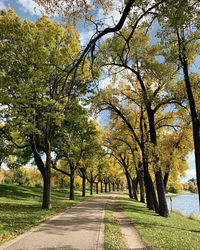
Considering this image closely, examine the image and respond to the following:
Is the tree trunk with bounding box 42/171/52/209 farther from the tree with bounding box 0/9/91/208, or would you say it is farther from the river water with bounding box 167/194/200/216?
the river water with bounding box 167/194/200/216

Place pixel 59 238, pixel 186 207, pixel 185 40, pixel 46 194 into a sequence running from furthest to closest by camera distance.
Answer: pixel 186 207, pixel 46 194, pixel 185 40, pixel 59 238

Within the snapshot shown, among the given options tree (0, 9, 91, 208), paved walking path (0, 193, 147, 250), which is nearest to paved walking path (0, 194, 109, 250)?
paved walking path (0, 193, 147, 250)

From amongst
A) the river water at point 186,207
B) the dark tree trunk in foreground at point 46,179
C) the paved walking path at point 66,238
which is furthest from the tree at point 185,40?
the river water at point 186,207

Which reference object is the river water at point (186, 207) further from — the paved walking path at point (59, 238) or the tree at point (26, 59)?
the tree at point (26, 59)

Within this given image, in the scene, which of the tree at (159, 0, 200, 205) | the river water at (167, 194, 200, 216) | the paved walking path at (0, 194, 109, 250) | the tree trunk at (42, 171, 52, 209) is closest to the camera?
the tree at (159, 0, 200, 205)

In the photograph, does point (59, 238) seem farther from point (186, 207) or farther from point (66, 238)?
point (186, 207)

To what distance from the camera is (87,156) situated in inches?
968

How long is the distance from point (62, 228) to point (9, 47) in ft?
35.0

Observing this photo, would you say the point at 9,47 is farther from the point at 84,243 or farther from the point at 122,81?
the point at 84,243

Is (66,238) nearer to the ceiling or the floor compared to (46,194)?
nearer to the floor

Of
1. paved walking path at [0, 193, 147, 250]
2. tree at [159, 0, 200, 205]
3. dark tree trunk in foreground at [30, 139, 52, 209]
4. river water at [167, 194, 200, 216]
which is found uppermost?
tree at [159, 0, 200, 205]

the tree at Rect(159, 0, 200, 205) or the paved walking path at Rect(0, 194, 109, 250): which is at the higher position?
the tree at Rect(159, 0, 200, 205)

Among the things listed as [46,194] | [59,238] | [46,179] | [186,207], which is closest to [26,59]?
[46,179]

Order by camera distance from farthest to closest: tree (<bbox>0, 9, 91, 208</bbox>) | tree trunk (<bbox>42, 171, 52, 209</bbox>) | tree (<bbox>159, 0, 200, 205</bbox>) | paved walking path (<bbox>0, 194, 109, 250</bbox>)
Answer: tree trunk (<bbox>42, 171, 52, 209</bbox>)
tree (<bbox>0, 9, 91, 208</bbox>)
paved walking path (<bbox>0, 194, 109, 250</bbox>)
tree (<bbox>159, 0, 200, 205</bbox>)
